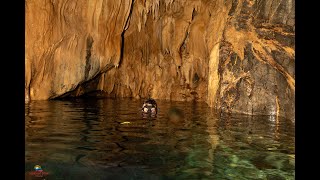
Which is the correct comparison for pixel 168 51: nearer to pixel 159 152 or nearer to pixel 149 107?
pixel 149 107

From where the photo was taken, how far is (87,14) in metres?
16.5

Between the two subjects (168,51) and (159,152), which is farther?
(168,51)

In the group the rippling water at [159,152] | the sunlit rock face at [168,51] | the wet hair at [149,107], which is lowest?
the rippling water at [159,152]

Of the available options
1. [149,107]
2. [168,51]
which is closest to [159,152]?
[149,107]

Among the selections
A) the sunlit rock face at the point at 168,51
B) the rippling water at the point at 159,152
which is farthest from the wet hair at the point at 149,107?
the rippling water at the point at 159,152

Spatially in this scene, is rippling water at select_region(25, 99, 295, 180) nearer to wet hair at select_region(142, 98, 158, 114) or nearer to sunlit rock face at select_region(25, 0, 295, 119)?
wet hair at select_region(142, 98, 158, 114)

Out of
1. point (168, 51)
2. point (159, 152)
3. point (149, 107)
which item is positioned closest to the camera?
point (159, 152)

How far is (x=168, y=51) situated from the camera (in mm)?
21422

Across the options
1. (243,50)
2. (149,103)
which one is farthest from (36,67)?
(243,50)

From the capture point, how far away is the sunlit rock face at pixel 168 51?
11.2 meters

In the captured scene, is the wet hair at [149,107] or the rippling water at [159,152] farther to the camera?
the wet hair at [149,107]

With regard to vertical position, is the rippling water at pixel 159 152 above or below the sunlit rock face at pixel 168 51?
below

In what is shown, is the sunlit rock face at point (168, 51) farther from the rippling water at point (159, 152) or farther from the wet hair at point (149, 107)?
the rippling water at point (159, 152)

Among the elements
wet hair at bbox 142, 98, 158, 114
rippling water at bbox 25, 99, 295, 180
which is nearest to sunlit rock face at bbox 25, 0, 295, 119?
wet hair at bbox 142, 98, 158, 114
